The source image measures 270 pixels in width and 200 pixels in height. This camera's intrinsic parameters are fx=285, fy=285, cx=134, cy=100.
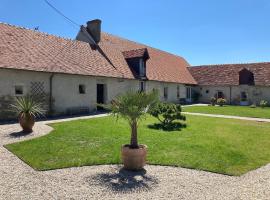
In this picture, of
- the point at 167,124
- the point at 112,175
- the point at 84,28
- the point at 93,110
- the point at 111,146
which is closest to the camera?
the point at 112,175

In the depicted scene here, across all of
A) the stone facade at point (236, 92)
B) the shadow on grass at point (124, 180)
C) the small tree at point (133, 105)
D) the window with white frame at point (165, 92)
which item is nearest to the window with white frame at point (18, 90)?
the small tree at point (133, 105)

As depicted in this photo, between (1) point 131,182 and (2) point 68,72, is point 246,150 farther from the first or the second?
(2) point 68,72

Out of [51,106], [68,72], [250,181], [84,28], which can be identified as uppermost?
[84,28]

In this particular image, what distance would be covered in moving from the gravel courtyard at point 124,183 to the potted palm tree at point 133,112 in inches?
12.2

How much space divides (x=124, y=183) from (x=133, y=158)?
0.97 meters

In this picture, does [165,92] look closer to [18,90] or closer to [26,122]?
[18,90]

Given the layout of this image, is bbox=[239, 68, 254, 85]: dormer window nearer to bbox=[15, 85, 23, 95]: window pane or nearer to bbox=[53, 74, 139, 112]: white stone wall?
bbox=[53, 74, 139, 112]: white stone wall

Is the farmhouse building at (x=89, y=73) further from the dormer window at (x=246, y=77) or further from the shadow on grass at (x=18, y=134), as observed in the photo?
the shadow on grass at (x=18, y=134)

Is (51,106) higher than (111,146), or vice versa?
(51,106)

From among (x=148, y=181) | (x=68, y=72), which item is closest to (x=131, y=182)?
(x=148, y=181)

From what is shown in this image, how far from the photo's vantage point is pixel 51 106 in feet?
60.7

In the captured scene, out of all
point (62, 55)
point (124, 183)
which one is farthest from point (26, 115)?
point (62, 55)

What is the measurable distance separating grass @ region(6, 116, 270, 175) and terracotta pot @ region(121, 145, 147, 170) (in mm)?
788

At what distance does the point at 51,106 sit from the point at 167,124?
A: 781 cm
